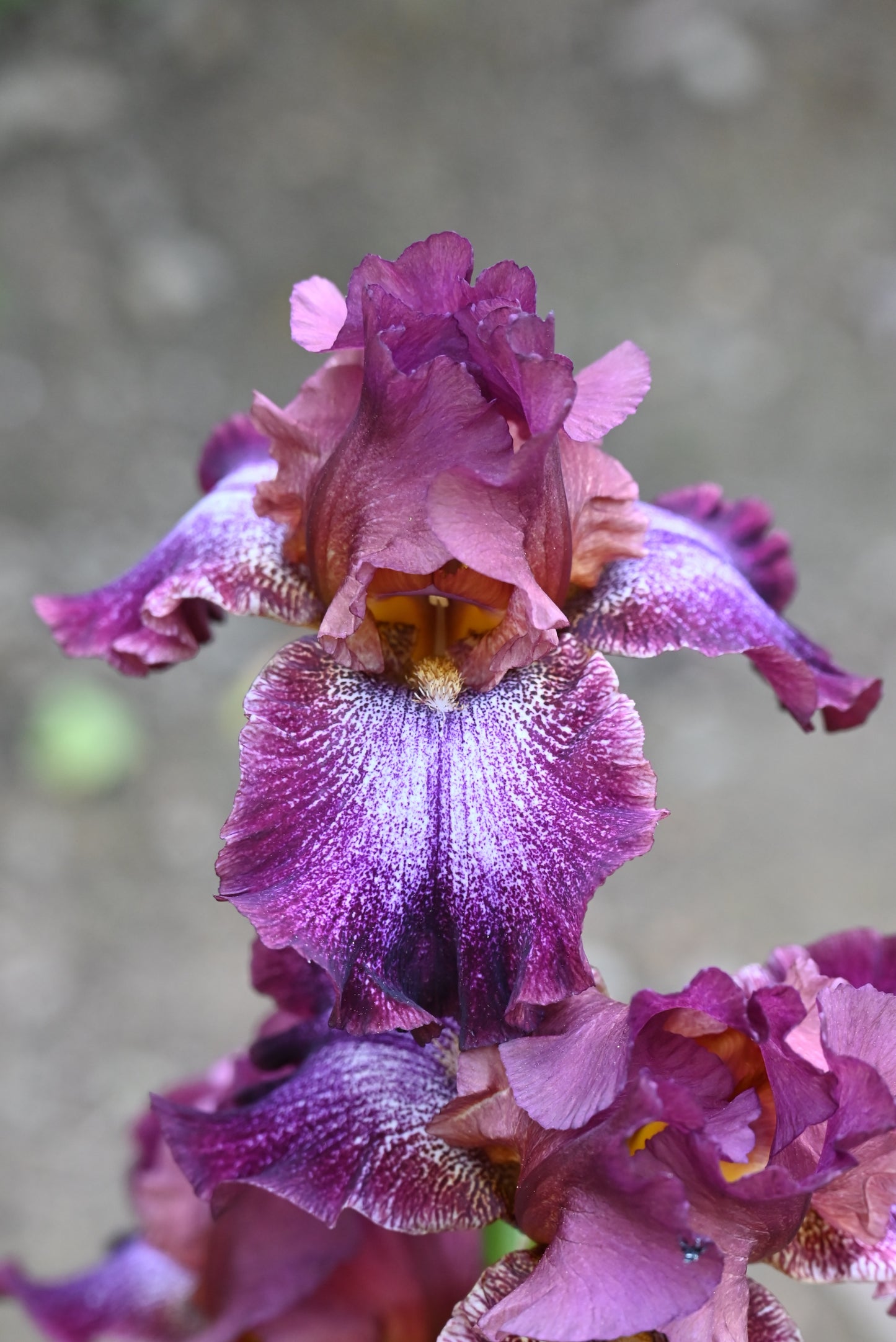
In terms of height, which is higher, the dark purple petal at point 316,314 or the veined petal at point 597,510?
the dark purple petal at point 316,314

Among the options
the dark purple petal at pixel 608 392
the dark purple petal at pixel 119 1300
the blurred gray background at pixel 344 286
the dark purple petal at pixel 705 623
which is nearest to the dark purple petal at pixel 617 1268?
the dark purple petal at pixel 705 623

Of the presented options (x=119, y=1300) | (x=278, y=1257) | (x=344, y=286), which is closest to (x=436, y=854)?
(x=278, y=1257)

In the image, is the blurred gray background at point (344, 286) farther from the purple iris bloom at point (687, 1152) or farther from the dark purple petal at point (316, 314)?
the dark purple petal at point (316, 314)

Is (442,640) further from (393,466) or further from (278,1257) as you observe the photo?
(278,1257)

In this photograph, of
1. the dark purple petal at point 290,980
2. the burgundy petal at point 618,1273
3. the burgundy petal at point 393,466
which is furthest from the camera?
the dark purple petal at point 290,980

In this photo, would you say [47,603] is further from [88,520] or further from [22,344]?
[22,344]

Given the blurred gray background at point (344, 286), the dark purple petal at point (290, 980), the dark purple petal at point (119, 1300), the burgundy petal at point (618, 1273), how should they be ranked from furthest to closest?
the blurred gray background at point (344, 286) → the dark purple petal at point (119, 1300) → the dark purple petal at point (290, 980) → the burgundy petal at point (618, 1273)
